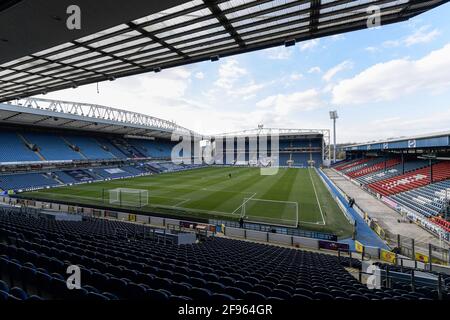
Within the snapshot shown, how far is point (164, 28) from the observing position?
795 centimetres

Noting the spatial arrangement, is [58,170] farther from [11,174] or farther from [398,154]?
[398,154]

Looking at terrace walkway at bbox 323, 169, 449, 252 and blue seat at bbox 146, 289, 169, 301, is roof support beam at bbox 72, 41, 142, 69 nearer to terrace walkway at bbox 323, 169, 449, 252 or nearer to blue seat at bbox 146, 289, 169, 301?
blue seat at bbox 146, 289, 169, 301

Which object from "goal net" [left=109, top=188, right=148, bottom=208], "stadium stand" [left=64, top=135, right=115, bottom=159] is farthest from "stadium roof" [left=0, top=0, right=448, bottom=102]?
"stadium stand" [left=64, top=135, right=115, bottom=159]

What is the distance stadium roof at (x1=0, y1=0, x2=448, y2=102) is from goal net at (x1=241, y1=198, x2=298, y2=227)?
48.3ft

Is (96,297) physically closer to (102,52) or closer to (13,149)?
(102,52)

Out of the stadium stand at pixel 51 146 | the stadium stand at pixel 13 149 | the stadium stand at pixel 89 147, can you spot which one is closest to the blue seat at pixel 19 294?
the stadium stand at pixel 13 149

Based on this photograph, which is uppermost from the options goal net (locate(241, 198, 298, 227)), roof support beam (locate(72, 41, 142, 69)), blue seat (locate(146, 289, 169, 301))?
roof support beam (locate(72, 41, 142, 69))

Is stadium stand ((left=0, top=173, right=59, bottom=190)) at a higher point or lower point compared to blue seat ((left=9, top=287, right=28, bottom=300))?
lower

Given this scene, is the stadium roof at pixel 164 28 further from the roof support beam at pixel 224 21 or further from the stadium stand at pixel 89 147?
the stadium stand at pixel 89 147

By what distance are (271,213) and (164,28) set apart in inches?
733

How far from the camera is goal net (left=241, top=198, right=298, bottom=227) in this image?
1992 cm

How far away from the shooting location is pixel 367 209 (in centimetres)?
2319
